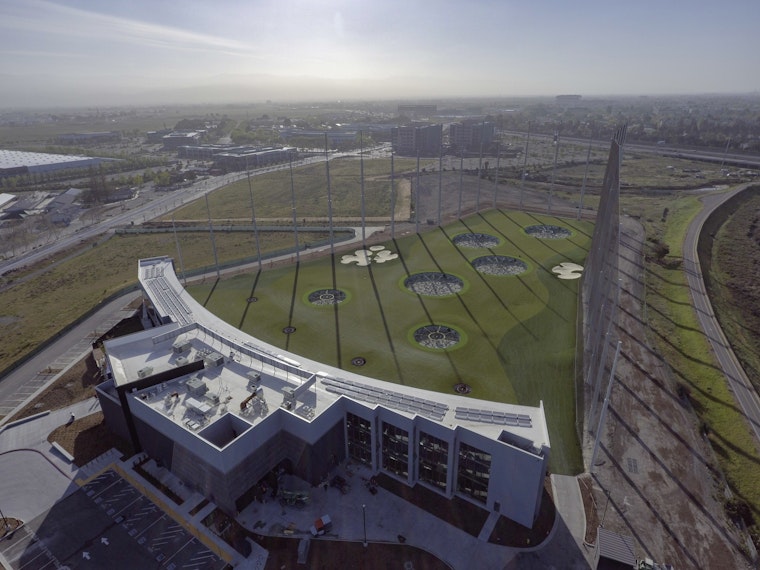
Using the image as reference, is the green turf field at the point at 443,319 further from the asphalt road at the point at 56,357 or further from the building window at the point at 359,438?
the asphalt road at the point at 56,357

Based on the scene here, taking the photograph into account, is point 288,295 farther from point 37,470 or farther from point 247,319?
point 37,470

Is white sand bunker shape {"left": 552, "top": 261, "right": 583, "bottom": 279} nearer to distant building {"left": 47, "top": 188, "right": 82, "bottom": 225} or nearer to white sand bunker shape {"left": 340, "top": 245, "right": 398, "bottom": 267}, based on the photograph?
white sand bunker shape {"left": 340, "top": 245, "right": 398, "bottom": 267}

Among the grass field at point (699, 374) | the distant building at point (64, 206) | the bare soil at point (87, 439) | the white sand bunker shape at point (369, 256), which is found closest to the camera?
the grass field at point (699, 374)

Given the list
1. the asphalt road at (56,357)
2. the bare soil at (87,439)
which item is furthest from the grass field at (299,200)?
the bare soil at (87,439)

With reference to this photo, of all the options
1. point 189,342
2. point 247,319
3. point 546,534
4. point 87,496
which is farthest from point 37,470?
point 546,534

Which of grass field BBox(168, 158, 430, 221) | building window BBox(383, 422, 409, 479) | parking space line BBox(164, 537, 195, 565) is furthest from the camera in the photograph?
grass field BBox(168, 158, 430, 221)

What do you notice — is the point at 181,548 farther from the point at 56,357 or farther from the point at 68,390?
the point at 56,357

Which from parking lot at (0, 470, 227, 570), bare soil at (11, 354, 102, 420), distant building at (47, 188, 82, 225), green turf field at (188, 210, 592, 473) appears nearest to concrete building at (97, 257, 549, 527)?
parking lot at (0, 470, 227, 570)
